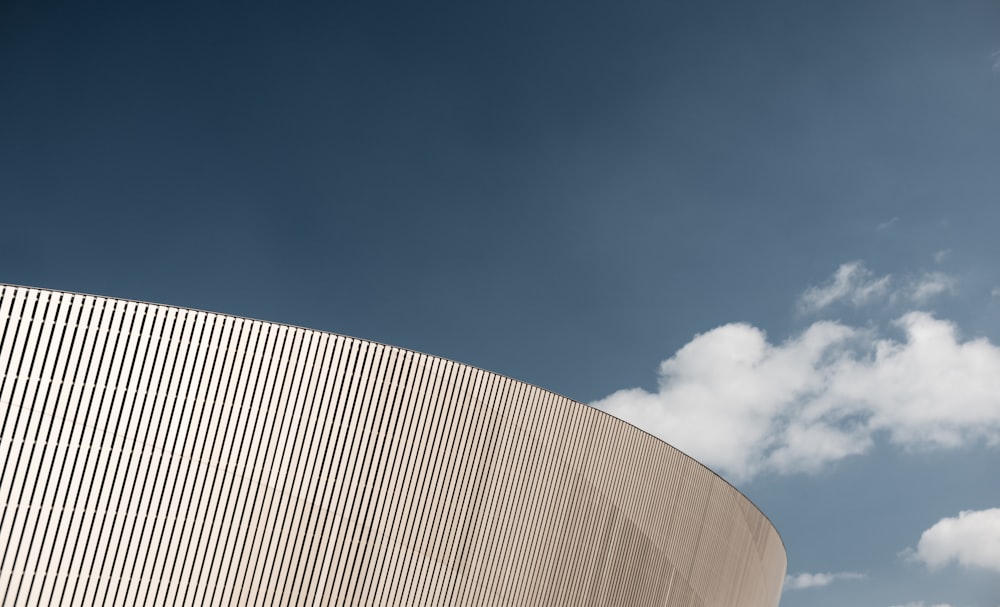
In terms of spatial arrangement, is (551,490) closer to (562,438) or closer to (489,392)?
(562,438)

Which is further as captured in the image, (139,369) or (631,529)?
(631,529)

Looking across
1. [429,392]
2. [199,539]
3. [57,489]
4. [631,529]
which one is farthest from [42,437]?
[631,529]

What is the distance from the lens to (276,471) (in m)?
15.3

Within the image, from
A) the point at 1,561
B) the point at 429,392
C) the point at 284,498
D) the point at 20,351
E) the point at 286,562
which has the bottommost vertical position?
the point at 1,561

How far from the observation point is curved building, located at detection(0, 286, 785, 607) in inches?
550

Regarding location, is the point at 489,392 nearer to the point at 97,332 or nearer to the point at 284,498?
the point at 284,498

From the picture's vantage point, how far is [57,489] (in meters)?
13.9

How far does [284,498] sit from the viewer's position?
1528 cm

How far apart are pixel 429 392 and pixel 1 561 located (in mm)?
7296

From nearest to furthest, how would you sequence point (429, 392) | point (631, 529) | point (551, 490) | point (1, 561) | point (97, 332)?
point (1, 561) → point (97, 332) → point (429, 392) → point (551, 490) → point (631, 529)

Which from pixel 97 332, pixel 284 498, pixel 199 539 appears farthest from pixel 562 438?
pixel 97 332

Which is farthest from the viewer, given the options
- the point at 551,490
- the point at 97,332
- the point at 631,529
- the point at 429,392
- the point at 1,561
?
the point at 631,529

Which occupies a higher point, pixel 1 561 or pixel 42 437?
pixel 42 437

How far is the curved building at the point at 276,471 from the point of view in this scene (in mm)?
13977
